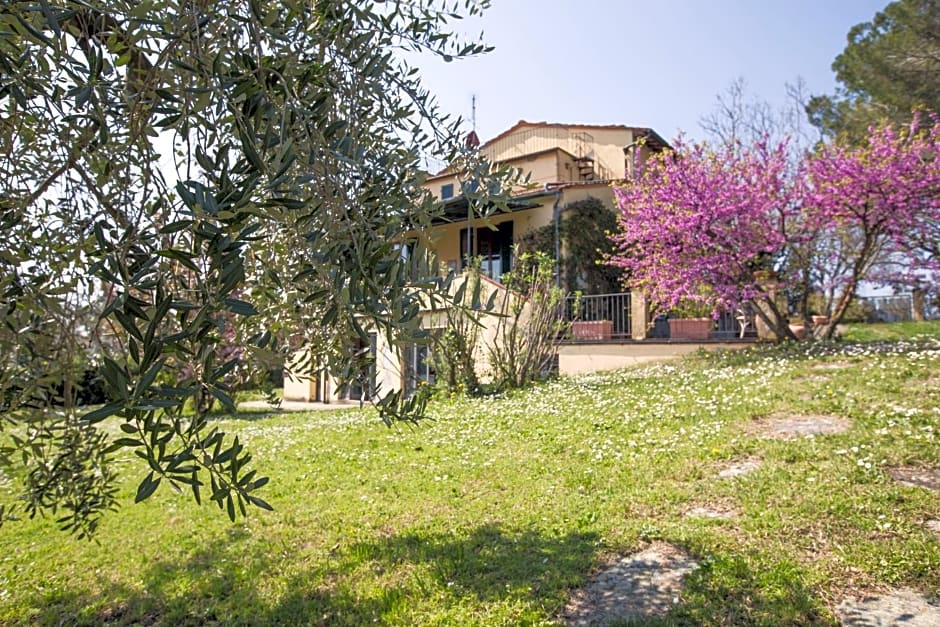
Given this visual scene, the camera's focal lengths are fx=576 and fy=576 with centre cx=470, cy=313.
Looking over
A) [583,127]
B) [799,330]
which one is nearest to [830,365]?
[799,330]

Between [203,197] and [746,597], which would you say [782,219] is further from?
[203,197]

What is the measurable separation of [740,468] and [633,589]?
2.54m

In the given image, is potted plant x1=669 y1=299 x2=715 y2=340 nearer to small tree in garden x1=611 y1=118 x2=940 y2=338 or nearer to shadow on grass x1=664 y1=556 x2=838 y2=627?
small tree in garden x1=611 y1=118 x2=940 y2=338

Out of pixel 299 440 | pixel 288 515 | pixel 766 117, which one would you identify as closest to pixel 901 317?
pixel 766 117

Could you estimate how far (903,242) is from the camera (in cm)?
1188

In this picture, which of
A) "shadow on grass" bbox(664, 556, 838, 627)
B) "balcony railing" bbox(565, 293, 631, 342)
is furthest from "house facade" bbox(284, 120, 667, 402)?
"shadow on grass" bbox(664, 556, 838, 627)

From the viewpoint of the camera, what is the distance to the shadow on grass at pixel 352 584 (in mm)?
3434

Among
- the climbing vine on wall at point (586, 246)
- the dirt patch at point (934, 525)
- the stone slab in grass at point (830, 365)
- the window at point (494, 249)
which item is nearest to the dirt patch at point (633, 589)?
the dirt patch at point (934, 525)

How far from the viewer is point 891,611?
296cm

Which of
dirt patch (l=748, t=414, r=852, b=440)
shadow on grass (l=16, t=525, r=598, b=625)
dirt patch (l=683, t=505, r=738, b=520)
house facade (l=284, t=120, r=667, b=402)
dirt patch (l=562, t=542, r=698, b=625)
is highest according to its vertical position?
house facade (l=284, t=120, r=667, b=402)

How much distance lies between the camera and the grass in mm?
3408

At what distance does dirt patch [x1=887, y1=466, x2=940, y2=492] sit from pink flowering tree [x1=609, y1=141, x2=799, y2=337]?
7.84 m

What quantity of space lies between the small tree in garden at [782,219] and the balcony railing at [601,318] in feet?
6.23

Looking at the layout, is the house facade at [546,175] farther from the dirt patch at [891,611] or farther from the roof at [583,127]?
the dirt patch at [891,611]
